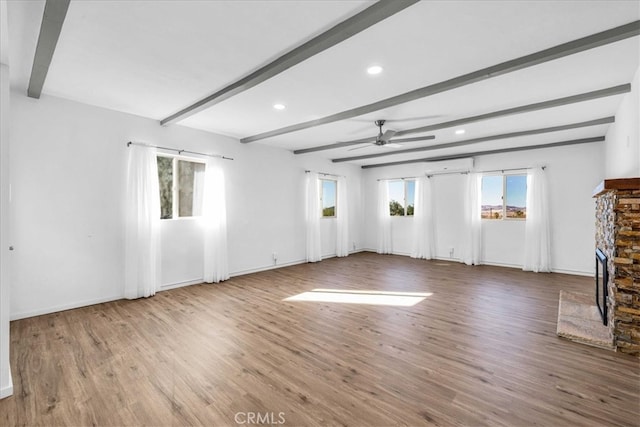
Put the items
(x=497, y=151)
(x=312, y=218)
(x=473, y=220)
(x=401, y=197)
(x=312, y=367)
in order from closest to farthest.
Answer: (x=312, y=367), (x=497, y=151), (x=473, y=220), (x=312, y=218), (x=401, y=197)

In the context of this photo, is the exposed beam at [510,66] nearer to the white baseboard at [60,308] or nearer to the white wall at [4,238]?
the white wall at [4,238]

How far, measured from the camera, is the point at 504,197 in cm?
666

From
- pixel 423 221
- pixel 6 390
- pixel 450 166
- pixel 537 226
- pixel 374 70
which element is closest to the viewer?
pixel 6 390

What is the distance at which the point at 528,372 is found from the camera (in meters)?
2.31

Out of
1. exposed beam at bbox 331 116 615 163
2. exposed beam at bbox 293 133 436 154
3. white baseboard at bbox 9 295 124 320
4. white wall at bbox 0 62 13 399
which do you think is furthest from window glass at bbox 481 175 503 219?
white wall at bbox 0 62 13 399

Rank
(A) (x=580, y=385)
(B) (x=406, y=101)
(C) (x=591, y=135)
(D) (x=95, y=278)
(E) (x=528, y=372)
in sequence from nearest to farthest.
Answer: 1. (A) (x=580, y=385)
2. (E) (x=528, y=372)
3. (B) (x=406, y=101)
4. (D) (x=95, y=278)
5. (C) (x=591, y=135)

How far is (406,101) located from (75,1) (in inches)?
122

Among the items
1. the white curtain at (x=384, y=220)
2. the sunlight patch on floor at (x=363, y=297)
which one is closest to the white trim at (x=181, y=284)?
the sunlight patch on floor at (x=363, y=297)

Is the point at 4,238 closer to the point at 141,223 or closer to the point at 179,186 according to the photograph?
the point at 141,223

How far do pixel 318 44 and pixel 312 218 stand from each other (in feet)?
16.4

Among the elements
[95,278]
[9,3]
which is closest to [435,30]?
[9,3]

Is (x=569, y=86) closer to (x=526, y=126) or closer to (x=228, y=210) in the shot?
(x=526, y=126)

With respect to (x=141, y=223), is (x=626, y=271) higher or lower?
lower

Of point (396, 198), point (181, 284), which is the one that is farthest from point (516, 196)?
point (181, 284)
